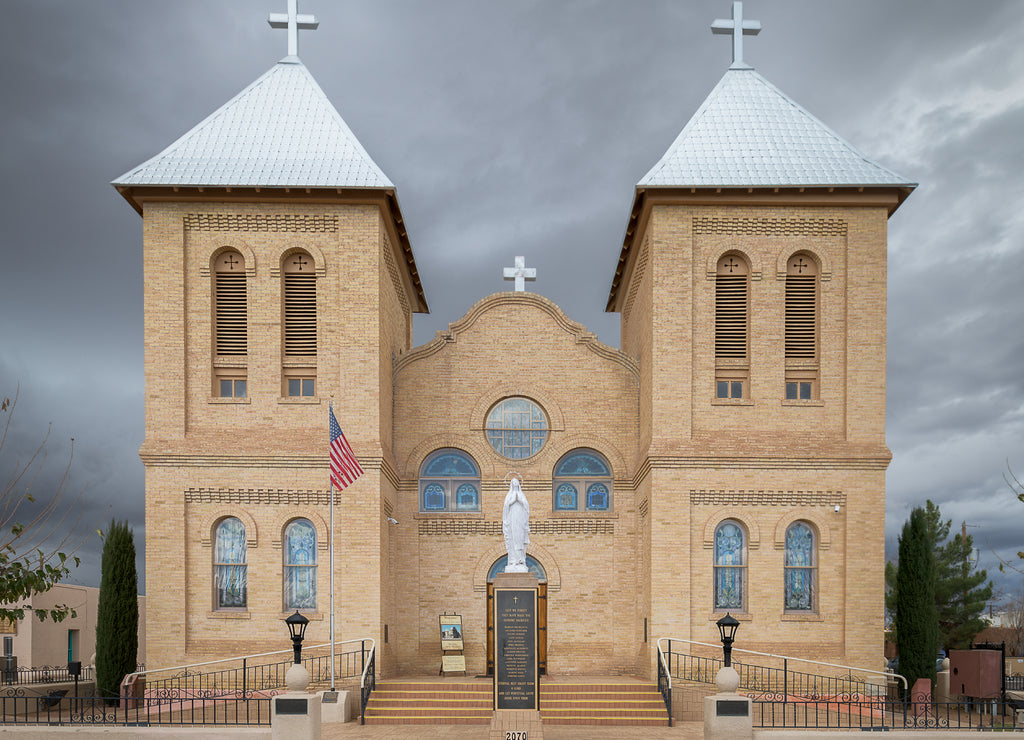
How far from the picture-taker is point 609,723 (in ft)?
61.6

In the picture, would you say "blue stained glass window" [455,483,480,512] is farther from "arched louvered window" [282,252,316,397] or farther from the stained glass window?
the stained glass window

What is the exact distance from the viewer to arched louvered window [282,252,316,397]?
72.8 feet

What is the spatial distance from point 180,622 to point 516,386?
32.0 feet

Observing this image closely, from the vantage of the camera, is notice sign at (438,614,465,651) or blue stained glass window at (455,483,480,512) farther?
blue stained glass window at (455,483,480,512)

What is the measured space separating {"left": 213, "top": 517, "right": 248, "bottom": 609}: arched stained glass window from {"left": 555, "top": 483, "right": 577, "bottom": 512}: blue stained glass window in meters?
7.79

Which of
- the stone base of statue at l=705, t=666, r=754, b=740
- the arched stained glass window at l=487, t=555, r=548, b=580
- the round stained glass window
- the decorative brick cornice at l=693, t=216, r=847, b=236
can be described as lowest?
the stone base of statue at l=705, t=666, r=754, b=740

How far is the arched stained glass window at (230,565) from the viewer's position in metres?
21.4

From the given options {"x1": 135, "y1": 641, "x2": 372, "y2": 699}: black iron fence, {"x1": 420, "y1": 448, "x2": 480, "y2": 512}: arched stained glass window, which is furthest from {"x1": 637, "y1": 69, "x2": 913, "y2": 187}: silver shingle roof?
{"x1": 135, "y1": 641, "x2": 372, "y2": 699}: black iron fence

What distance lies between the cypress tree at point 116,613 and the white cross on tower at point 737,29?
19.1m

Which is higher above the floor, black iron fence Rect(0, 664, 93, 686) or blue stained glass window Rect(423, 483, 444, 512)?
blue stained glass window Rect(423, 483, 444, 512)

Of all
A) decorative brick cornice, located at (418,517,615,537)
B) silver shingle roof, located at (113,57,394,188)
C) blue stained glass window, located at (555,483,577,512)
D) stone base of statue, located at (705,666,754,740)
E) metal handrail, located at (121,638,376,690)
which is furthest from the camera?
blue stained glass window, located at (555,483,577,512)

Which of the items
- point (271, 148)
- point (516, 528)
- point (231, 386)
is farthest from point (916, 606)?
point (271, 148)

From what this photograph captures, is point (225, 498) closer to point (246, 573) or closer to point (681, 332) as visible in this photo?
point (246, 573)

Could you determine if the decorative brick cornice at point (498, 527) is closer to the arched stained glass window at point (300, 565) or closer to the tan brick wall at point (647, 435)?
the tan brick wall at point (647, 435)
